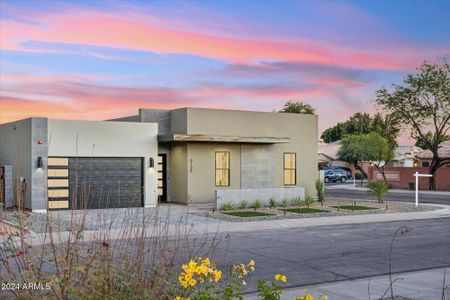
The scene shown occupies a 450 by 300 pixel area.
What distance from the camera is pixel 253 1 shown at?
1850cm

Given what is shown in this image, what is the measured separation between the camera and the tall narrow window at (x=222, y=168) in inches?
1061

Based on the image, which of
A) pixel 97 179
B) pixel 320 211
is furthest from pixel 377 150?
pixel 97 179

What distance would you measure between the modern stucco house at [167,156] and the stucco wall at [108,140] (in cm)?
4

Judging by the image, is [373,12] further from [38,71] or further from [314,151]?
[38,71]

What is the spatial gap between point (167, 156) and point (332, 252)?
50.5 ft

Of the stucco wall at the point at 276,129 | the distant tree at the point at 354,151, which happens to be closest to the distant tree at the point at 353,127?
the distant tree at the point at 354,151

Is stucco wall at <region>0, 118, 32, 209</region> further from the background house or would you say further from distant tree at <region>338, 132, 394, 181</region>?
the background house

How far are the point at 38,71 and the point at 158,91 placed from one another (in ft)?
26.0

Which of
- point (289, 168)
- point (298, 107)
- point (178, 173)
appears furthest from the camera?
point (298, 107)

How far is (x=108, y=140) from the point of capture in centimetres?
2441

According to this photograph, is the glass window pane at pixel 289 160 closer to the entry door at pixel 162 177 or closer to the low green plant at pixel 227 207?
the entry door at pixel 162 177

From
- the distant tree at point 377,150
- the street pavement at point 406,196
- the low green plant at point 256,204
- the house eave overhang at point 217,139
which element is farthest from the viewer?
the distant tree at point 377,150

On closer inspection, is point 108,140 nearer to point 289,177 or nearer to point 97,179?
point 97,179

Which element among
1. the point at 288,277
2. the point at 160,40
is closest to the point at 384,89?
the point at 160,40
